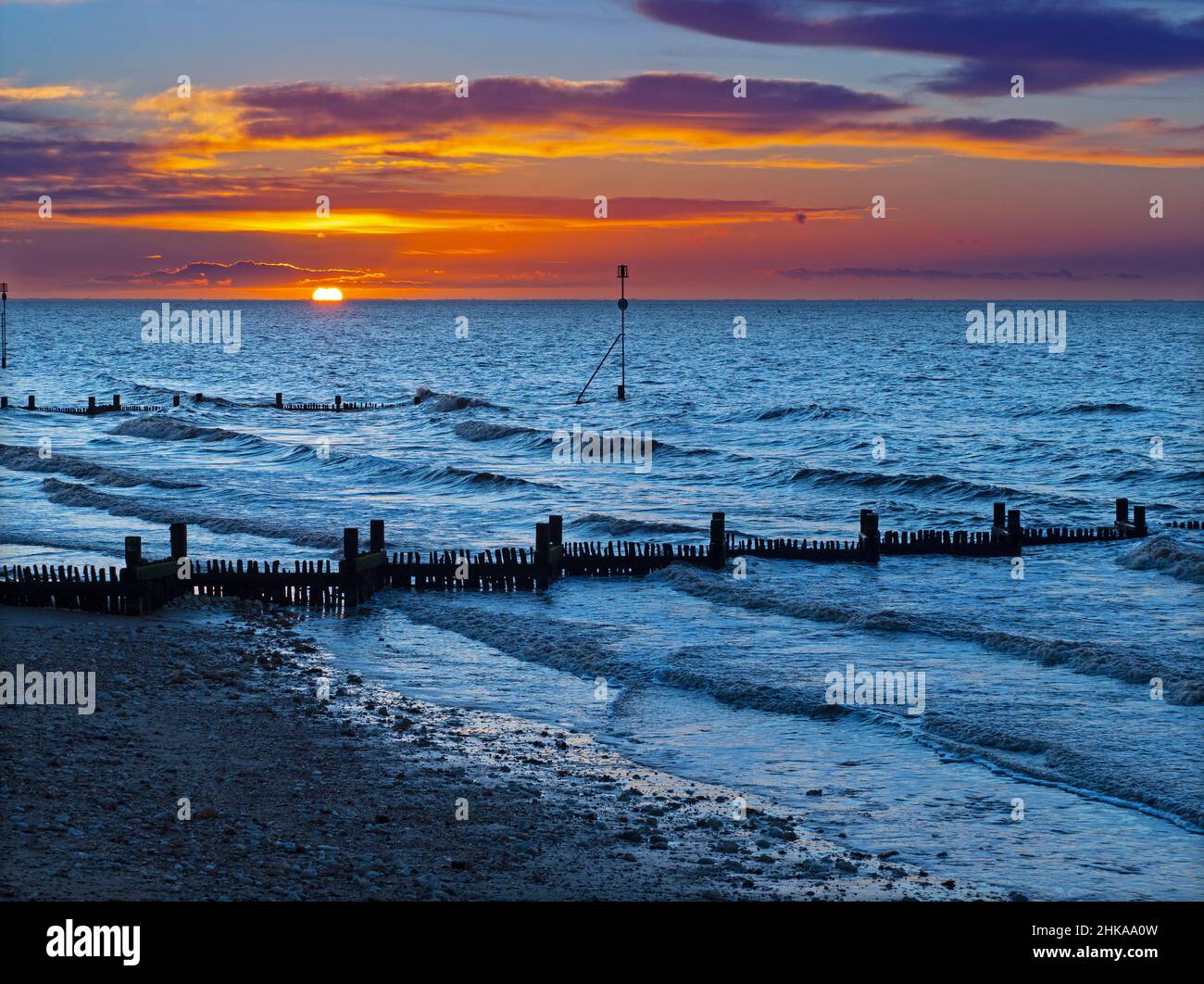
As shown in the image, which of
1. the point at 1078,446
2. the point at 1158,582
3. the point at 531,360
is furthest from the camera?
the point at 531,360

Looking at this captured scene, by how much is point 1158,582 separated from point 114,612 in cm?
2464

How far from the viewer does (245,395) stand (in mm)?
108562

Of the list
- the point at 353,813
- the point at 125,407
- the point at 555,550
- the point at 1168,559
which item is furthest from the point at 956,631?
the point at 125,407

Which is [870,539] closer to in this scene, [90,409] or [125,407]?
[90,409]

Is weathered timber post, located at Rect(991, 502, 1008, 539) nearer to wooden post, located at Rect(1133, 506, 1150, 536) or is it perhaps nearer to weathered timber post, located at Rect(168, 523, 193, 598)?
wooden post, located at Rect(1133, 506, 1150, 536)

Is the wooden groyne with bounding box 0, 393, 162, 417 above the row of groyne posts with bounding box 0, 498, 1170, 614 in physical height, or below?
above

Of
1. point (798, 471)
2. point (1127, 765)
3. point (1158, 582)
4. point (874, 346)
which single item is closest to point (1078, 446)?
point (798, 471)

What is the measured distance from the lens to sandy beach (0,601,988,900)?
12.9 meters

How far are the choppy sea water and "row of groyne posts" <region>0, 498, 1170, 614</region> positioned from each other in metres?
0.67

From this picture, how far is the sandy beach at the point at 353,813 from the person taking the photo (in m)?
12.9

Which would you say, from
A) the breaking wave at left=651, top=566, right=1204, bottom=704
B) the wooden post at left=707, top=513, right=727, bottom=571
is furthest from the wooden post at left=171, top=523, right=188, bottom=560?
the wooden post at left=707, top=513, right=727, bottom=571

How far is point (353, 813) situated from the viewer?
15164 mm

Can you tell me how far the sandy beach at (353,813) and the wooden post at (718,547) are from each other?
12.6m
